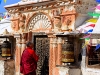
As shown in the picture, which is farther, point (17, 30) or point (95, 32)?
point (17, 30)

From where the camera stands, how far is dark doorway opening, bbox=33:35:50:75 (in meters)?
11.0

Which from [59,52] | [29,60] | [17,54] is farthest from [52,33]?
[17,54]

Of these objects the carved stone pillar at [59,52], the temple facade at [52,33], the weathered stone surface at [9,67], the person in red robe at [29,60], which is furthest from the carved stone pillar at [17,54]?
the person in red robe at [29,60]

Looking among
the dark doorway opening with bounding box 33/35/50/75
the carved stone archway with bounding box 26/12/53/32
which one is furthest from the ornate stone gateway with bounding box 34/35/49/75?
the carved stone archway with bounding box 26/12/53/32

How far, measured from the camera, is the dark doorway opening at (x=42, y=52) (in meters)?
11.0

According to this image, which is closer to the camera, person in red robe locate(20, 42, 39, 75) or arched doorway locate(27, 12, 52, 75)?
person in red robe locate(20, 42, 39, 75)

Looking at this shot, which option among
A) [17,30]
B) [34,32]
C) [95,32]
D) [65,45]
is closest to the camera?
[95,32]

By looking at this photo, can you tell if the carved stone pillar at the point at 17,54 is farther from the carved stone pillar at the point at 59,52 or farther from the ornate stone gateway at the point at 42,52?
the carved stone pillar at the point at 59,52

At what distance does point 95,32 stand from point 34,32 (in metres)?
3.55

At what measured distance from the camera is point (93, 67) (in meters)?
8.78

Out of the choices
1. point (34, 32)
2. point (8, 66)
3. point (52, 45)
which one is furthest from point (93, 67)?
point (8, 66)

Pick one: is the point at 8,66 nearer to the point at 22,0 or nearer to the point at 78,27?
the point at 22,0

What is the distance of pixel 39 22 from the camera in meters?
11.3

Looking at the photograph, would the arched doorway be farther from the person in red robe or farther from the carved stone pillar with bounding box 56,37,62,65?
the person in red robe
